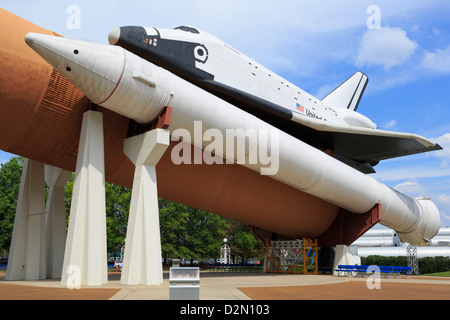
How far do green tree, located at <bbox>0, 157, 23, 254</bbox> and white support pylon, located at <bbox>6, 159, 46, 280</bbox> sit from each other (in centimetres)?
2048

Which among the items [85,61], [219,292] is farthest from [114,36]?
[219,292]

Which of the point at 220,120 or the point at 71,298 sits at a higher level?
the point at 220,120

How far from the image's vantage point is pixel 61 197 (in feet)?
52.1

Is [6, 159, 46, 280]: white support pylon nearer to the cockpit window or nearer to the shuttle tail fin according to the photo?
the cockpit window

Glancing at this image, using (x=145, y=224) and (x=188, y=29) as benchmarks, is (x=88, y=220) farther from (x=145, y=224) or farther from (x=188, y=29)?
(x=188, y=29)

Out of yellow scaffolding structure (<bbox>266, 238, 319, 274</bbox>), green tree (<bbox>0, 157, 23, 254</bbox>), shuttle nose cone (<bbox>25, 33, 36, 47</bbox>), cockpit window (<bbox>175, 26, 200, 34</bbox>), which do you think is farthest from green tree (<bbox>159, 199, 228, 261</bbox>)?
shuttle nose cone (<bbox>25, 33, 36, 47</bbox>)

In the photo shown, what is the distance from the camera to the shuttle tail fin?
25.8 meters

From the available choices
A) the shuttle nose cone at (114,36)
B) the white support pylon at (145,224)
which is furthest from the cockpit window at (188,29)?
the white support pylon at (145,224)

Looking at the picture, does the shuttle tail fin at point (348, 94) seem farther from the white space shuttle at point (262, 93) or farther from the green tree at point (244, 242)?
the green tree at point (244, 242)

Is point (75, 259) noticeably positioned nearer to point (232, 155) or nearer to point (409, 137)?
point (232, 155)

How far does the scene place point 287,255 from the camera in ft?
78.3

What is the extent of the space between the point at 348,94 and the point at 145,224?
1835 cm
